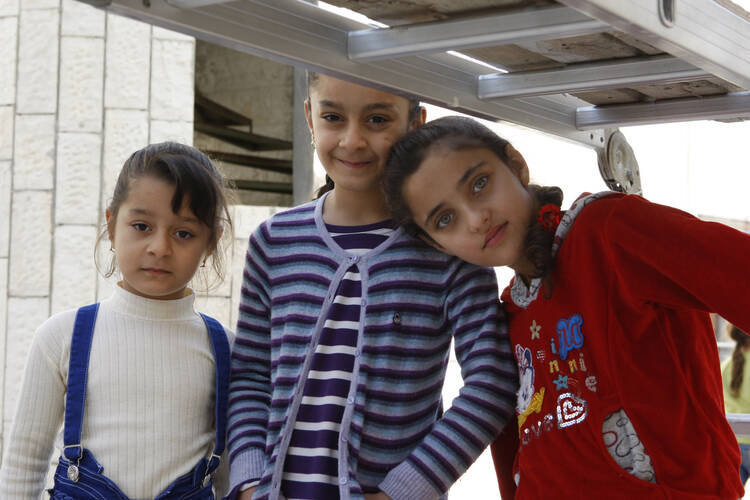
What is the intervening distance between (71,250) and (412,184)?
3.12 meters

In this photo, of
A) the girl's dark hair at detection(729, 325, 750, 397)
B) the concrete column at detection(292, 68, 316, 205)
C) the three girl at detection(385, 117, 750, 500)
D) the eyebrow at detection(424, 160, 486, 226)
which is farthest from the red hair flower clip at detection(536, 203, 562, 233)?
the concrete column at detection(292, 68, 316, 205)

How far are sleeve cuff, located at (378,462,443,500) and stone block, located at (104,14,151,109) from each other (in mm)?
3308

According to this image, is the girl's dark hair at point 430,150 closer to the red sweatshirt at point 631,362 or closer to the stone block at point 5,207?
the red sweatshirt at point 631,362

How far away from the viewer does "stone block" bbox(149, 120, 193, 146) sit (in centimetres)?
456

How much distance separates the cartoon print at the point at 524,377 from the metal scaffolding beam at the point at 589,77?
45cm

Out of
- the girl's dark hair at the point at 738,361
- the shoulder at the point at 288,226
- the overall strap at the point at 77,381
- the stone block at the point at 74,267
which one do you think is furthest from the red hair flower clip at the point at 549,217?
the stone block at the point at 74,267

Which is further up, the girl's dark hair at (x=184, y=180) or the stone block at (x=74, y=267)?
the girl's dark hair at (x=184, y=180)

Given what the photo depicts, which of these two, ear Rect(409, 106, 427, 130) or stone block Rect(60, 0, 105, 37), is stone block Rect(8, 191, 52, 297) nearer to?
stone block Rect(60, 0, 105, 37)

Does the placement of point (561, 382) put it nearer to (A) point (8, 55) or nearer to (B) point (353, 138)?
(B) point (353, 138)

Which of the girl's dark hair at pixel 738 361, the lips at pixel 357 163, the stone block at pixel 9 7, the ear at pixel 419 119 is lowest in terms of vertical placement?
the girl's dark hair at pixel 738 361

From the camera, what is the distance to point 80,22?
4.48 meters

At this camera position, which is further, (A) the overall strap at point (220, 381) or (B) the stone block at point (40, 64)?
(B) the stone block at point (40, 64)

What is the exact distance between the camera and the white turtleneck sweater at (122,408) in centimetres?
180

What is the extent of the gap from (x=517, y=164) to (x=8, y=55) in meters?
3.58
